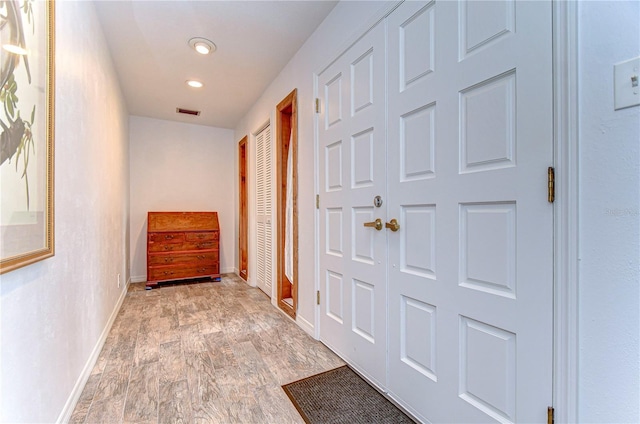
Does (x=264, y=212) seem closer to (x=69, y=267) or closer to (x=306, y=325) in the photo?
(x=306, y=325)

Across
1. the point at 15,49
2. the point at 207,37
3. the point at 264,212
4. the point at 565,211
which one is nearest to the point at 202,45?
the point at 207,37

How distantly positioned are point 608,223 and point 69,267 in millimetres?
2153

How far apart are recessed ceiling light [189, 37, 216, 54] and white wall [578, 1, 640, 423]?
7.73 ft

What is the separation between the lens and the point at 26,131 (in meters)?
0.98

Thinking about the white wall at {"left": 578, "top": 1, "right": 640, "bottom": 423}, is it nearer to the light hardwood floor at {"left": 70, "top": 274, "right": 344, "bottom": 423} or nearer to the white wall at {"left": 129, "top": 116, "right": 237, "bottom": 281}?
the light hardwood floor at {"left": 70, "top": 274, "right": 344, "bottom": 423}

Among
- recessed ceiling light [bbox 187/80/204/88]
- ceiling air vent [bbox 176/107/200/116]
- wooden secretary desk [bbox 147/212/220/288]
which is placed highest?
recessed ceiling light [bbox 187/80/204/88]

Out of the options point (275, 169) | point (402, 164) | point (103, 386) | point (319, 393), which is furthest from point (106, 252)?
point (402, 164)

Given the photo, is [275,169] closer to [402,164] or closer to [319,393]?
[402,164]

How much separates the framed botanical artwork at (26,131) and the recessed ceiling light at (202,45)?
1.14 meters

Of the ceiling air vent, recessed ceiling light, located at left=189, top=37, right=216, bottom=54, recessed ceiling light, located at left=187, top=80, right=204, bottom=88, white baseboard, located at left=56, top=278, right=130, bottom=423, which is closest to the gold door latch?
white baseboard, located at left=56, top=278, right=130, bottom=423

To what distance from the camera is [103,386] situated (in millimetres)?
1573

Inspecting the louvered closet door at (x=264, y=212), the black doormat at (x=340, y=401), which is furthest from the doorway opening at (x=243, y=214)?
the black doormat at (x=340, y=401)

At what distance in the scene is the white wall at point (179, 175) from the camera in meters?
4.08

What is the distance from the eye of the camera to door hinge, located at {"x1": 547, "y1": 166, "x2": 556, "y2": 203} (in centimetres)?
85
